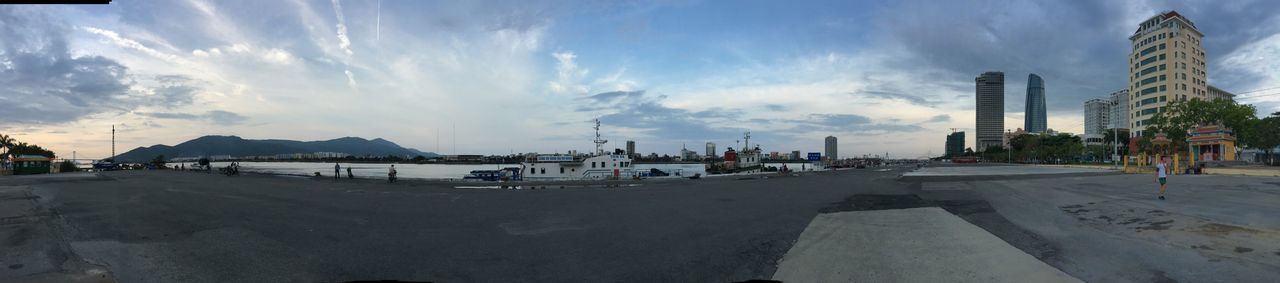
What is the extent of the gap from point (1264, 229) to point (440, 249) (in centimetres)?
Result: 1235

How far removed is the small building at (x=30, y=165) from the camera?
40.1 metres

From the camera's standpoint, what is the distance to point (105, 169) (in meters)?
53.6

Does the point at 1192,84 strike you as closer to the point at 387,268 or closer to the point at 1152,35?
the point at 1152,35

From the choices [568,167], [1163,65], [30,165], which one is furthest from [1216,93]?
[30,165]

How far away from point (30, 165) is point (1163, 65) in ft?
510

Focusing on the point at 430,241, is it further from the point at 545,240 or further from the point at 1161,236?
the point at 1161,236

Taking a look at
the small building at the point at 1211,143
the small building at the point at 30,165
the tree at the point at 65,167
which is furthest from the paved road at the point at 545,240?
the tree at the point at 65,167

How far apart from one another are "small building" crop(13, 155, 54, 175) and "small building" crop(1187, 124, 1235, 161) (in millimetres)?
99488

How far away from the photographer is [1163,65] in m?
88.2

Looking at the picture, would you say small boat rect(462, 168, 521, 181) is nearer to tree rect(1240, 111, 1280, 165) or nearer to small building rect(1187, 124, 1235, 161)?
small building rect(1187, 124, 1235, 161)

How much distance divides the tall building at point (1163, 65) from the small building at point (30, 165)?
147 m

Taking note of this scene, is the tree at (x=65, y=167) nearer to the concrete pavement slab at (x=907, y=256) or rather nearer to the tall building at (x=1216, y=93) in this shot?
the concrete pavement slab at (x=907, y=256)

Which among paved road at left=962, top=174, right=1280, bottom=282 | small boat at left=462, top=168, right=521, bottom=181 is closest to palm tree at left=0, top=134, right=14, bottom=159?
small boat at left=462, top=168, right=521, bottom=181

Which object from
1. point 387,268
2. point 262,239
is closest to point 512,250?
point 387,268
